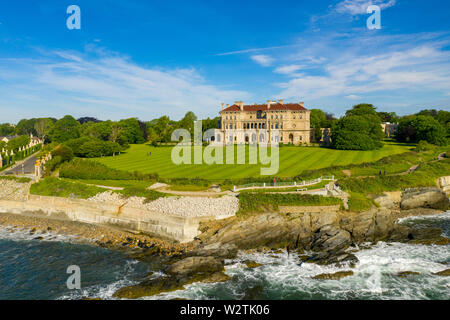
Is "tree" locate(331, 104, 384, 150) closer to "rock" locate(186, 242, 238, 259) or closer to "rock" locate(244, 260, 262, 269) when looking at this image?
"rock" locate(186, 242, 238, 259)

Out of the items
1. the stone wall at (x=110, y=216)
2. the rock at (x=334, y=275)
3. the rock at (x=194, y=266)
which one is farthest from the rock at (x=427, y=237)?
the stone wall at (x=110, y=216)

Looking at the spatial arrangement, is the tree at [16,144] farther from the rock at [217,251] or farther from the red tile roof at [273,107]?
the rock at [217,251]

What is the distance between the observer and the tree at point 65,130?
87562 mm

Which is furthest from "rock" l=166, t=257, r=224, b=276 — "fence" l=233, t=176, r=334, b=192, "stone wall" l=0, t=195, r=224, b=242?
"fence" l=233, t=176, r=334, b=192

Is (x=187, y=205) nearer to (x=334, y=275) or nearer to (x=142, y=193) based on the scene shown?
(x=142, y=193)

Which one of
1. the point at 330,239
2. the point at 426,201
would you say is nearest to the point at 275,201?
the point at 330,239

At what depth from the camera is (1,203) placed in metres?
35.5

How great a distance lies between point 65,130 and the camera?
311 ft

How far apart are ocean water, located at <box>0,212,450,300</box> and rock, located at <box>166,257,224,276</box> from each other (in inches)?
39.3

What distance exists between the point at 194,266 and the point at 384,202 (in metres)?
24.1

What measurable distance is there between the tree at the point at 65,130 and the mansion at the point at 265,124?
141 feet
